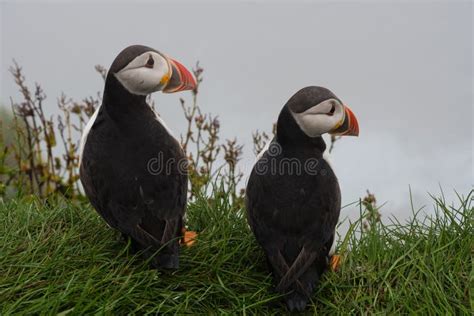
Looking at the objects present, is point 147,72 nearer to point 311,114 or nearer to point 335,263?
point 311,114

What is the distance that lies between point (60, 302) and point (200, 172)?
8.45ft

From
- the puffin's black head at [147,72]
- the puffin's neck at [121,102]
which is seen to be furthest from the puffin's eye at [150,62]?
the puffin's neck at [121,102]

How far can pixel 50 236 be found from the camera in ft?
15.5

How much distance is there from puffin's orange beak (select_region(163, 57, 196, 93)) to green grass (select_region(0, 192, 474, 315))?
118 cm

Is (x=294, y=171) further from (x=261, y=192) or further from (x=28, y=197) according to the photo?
(x=28, y=197)

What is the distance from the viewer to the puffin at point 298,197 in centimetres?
400

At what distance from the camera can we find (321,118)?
4000 millimetres

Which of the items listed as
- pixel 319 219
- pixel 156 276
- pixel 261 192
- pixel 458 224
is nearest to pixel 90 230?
pixel 156 276

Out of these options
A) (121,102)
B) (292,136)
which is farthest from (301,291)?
(121,102)

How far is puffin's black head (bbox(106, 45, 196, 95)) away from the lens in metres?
4.06

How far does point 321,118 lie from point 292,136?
23cm

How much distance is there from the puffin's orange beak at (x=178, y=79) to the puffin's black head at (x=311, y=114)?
0.68 metres

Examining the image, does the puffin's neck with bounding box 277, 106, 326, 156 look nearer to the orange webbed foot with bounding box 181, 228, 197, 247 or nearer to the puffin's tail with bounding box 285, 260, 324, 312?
the puffin's tail with bounding box 285, 260, 324, 312

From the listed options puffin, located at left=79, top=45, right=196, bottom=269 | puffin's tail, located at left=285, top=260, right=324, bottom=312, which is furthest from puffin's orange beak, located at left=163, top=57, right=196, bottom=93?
puffin's tail, located at left=285, top=260, right=324, bottom=312
